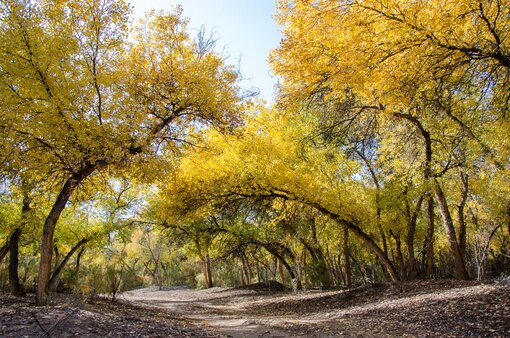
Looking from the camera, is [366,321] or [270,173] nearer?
[366,321]

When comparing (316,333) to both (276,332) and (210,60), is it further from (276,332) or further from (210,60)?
(210,60)

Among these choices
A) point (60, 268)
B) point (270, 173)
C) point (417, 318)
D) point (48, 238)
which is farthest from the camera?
point (60, 268)

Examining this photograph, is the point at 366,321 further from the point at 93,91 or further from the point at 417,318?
the point at 93,91

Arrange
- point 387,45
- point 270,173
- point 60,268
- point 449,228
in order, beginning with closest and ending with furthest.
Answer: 1. point 387,45
2. point 270,173
3. point 449,228
4. point 60,268

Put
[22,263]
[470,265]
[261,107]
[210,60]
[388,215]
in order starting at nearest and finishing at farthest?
[210,60] < [261,107] < [388,215] < [22,263] < [470,265]

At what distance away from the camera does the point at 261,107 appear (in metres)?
12.1

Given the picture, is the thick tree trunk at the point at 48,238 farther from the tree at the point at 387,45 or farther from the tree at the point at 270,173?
the tree at the point at 387,45

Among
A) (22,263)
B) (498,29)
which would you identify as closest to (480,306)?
(498,29)

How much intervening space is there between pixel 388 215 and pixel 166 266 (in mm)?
39085

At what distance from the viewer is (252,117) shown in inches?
470

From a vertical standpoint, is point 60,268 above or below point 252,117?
below

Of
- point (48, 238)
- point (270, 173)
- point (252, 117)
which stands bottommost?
point (48, 238)

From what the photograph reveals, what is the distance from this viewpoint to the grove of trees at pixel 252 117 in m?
5.14

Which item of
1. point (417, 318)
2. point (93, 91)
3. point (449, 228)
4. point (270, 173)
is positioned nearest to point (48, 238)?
point (93, 91)
